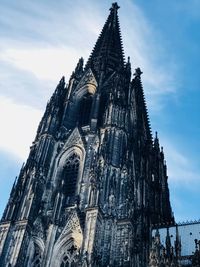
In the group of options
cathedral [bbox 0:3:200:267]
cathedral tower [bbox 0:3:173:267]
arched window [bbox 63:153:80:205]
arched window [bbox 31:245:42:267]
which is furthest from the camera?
arched window [bbox 63:153:80:205]

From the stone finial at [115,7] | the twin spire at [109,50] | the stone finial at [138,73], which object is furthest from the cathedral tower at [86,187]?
the stone finial at [115,7]

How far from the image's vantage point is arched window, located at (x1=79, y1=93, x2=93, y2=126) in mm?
36188

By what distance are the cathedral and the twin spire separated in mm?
273

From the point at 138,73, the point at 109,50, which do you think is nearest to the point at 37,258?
the point at 109,50

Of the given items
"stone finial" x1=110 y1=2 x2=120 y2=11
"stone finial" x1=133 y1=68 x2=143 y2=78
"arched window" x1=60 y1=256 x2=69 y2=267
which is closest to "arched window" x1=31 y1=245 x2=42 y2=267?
"arched window" x1=60 y1=256 x2=69 y2=267

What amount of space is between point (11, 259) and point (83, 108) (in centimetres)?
1586

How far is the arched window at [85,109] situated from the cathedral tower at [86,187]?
89mm

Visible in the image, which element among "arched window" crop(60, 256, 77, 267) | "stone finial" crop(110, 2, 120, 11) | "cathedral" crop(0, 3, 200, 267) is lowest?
"arched window" crop(60, 256, 77, 267)

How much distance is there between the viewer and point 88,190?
27.8m

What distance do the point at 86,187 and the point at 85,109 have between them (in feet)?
33.6

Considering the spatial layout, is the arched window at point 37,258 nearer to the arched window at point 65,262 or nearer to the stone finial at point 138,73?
the arched window at point 65,262

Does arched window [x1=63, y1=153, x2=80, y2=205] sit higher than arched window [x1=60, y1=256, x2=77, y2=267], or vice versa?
arched window [x1=63, y1=153, x2=80, y2=205]

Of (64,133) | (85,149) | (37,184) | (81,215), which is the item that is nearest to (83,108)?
(64,133)

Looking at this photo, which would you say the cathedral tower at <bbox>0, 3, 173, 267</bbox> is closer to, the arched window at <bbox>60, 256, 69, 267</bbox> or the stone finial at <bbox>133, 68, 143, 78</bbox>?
the arched window at <bbox>60, 256, 69, 267</bbox>
